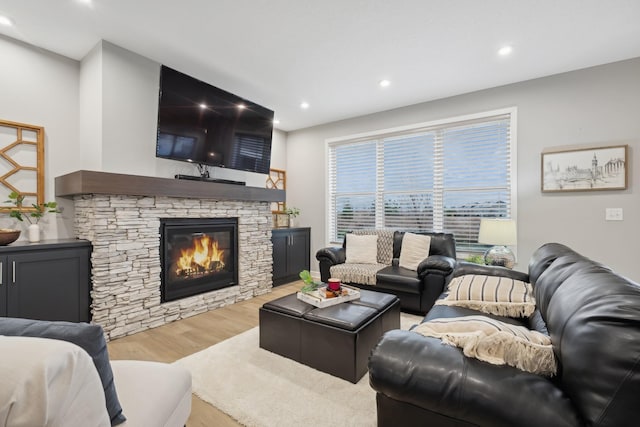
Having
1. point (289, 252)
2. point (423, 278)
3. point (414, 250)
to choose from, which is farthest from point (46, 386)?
point (289, 252)

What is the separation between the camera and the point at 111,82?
2.79 meters

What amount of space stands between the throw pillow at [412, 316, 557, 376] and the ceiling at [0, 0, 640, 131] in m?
2.33

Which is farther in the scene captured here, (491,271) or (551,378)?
(491,271)

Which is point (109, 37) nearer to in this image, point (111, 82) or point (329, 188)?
point (111, 82)

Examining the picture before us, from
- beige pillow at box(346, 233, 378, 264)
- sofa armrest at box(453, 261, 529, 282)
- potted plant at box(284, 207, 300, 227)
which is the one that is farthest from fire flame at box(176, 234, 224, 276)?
sofa armrest at box(453, 261, 529, 282)

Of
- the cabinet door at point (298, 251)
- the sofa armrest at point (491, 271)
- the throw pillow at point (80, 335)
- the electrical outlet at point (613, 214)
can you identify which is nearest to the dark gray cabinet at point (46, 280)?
the throw pillow at point (80, 335)

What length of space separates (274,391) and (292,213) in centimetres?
346

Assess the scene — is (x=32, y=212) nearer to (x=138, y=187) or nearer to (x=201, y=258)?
(x=138, y=187)

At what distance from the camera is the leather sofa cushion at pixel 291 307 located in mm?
2215

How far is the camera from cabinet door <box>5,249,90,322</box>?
231 cm

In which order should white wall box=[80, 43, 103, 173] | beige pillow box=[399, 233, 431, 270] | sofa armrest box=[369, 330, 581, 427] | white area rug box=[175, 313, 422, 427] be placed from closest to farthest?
sofa armrest box=[369, 330, 581, 427] → white area rug box=[175, 313, 422, 427] → white wall box=[80, 43, 103, 173] → beige pillow box=[399, 233, 431, 270]

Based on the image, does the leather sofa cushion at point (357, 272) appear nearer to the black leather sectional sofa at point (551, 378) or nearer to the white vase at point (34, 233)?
the black leather sectional sofa at point (551, 378)

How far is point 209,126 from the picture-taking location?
3.35m

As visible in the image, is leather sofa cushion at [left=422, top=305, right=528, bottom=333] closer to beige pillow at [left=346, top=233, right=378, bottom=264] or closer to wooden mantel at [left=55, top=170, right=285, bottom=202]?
beige pillow at [left=346, top=233, right=378, bottom=264]
